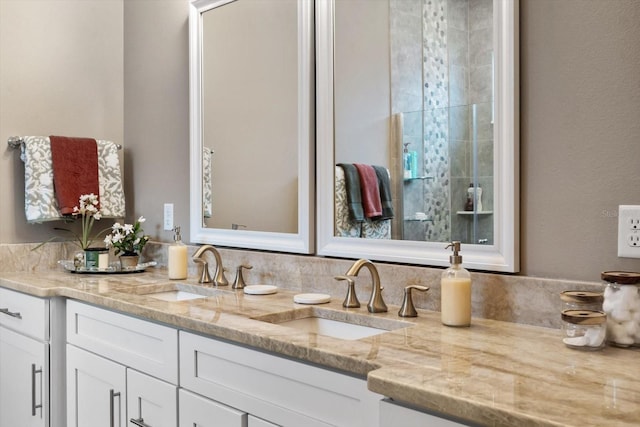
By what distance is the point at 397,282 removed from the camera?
1629mm

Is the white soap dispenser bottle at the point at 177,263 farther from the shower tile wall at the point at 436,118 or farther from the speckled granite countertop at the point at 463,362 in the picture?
the shower tile wall at the point at 436,118

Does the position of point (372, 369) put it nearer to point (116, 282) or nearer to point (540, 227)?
point (540, 227)

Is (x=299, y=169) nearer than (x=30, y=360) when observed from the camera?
Yes

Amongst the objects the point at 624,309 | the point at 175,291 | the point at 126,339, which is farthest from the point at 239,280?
the point at 624,309

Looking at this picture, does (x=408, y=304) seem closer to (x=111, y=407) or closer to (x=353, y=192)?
(x=353, y=192)

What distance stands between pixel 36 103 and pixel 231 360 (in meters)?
1.79

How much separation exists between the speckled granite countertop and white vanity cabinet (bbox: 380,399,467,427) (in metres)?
0.03

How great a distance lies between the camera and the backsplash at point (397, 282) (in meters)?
1.34

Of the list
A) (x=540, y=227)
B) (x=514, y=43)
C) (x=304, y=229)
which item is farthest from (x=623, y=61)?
(x=304, y=229)

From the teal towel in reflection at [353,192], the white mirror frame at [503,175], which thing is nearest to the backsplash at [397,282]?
the white mirror frame at [503,175]

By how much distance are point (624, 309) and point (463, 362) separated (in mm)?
363

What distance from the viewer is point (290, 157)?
199 cm

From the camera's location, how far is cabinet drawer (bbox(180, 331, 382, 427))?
1.12 metres

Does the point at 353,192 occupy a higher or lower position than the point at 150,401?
higher
